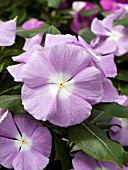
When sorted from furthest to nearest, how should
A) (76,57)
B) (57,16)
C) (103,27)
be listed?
(57,16), (103,27), (76,57)

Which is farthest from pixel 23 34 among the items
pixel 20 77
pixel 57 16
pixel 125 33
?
pixel 57 16

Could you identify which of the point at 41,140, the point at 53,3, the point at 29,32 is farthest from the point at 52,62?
the point at 53,3

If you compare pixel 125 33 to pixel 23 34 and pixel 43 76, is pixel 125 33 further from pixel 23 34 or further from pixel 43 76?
pixel 43 76

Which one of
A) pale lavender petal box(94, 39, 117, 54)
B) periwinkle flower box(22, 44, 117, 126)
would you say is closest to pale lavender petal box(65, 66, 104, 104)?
periwinkle flower box(22, 44, 117, 126)

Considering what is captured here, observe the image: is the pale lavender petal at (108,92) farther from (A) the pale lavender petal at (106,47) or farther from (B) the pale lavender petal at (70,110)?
(A) the pale lavender petal at (106,47)

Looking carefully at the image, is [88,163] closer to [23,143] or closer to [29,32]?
[23,143]

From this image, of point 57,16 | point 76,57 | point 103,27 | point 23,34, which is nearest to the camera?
point 76,57

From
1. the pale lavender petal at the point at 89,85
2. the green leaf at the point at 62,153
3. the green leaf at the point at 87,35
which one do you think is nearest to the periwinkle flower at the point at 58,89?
the pale lavender petal at the point at 89,85
